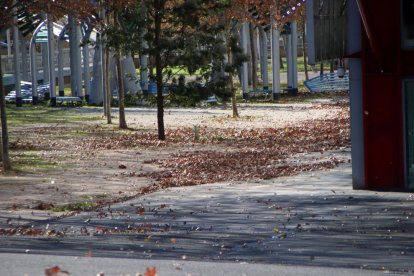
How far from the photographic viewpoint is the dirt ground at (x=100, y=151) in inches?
669

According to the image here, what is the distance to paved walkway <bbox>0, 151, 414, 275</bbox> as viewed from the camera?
10297 mm

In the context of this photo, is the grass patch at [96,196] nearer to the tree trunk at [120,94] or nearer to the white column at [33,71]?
the tree trunk at [120,94]

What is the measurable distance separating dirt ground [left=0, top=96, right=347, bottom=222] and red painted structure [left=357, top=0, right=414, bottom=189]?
416 centimetres

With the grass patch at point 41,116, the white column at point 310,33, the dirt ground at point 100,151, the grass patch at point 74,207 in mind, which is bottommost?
the grass patch at point 74,207

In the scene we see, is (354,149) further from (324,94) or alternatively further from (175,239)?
(324,94)

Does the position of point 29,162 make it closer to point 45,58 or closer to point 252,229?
point 252,229

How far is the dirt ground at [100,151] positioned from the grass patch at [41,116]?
0.81m

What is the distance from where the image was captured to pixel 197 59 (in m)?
26.6

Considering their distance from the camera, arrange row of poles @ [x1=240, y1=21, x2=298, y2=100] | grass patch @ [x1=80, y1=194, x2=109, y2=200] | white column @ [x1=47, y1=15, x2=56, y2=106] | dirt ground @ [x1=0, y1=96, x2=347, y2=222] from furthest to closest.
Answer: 1. row of poles @ [x1=240, y1=21, x2=298, y2=100]
2. white column @ [x1=47, y1=15, x2=56, y2=106]
3. dirt ground @ [x1=0, y1=96, x2=347, y2=222]
4. grass patch @ [x1=80, y1=194, x2=109, y2=200]

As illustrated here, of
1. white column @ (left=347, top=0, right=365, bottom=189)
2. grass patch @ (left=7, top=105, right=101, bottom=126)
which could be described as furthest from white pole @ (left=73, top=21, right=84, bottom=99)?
white column @ (left=347, top=0, right=365, bottom=189)

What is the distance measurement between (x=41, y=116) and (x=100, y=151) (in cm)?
1199

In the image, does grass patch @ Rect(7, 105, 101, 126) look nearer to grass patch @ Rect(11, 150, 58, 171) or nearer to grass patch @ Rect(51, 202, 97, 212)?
grass patch @ Rect(11, 150, 58, 171)

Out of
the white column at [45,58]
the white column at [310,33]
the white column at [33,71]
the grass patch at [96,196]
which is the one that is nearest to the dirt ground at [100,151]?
the grass patch at [96,196]

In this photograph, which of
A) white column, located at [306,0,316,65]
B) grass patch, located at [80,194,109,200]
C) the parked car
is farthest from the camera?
the parked car
